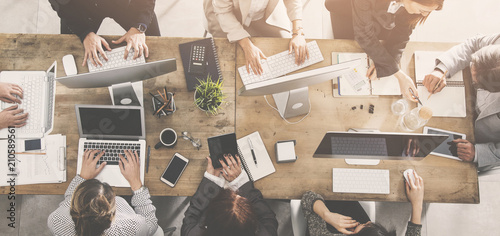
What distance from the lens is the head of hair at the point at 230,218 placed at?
4.27 ft

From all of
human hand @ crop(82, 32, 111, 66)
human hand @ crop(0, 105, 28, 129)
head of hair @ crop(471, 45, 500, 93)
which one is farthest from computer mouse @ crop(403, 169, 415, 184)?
human hand @ crop(0, 105, 28, 129)

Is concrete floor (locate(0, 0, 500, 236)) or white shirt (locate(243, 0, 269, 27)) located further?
concrete floor (locate(0, 0, 500, 236))

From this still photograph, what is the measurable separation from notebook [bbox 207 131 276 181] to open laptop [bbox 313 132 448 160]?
0.97 ft

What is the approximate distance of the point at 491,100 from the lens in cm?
156

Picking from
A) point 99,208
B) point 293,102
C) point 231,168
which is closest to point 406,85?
point 293,102

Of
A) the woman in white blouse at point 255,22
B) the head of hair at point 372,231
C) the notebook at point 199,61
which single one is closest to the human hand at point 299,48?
the woman in white blouse at point 255,22

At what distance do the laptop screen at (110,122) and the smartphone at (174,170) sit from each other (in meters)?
0.22

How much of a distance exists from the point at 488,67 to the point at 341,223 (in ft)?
3.84

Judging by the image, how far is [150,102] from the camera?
5.29 ft

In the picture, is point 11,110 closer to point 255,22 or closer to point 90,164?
point 90,164

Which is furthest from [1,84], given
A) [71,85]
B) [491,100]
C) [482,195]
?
[482,195]

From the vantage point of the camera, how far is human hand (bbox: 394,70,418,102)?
5.34 ft

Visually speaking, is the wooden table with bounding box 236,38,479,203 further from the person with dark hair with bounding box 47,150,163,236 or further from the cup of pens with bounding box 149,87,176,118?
the person with dark hair with bounding box 47,150,163,236

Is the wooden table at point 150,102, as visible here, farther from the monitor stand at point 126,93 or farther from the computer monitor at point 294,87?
the computer monitor at point 294,87
